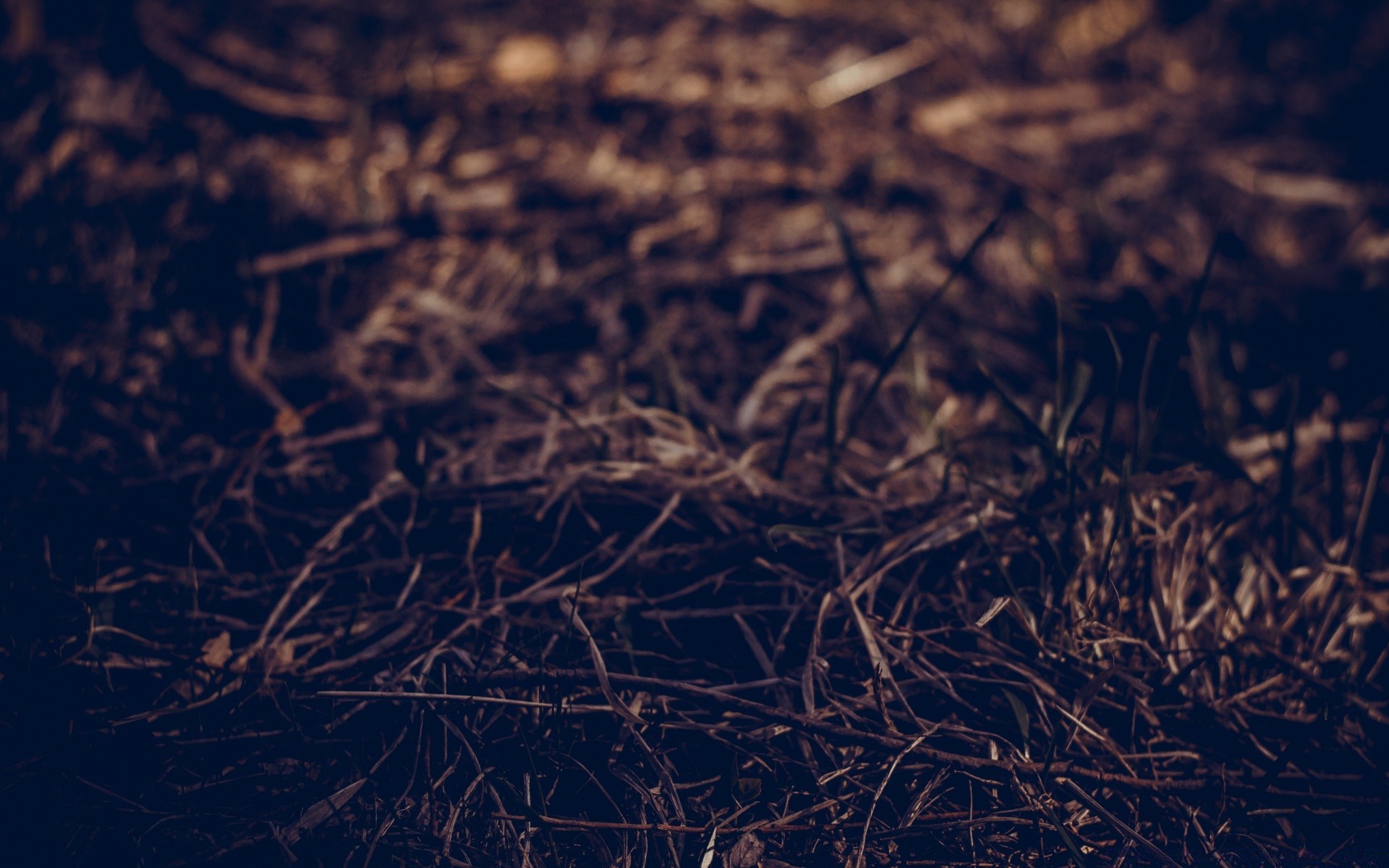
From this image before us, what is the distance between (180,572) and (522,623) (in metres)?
0.50

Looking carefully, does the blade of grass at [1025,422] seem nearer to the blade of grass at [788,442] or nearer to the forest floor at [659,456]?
the forest floor at [659,456]

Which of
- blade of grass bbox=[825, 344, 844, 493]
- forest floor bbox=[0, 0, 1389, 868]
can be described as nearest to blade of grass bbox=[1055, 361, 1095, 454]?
forest floor bbox=[0, 0, 1389, 868]

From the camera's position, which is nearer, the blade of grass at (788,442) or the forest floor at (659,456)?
the forest floor at (659,456)

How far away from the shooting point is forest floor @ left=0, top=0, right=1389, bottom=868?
0.93 m

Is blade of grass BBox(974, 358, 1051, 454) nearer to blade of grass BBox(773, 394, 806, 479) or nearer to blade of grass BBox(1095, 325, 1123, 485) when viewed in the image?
blade of grass BBox(1095, 325, 1123, 485)

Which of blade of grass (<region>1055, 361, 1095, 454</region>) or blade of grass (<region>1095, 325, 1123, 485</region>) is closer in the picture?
blade of grass (<region>1095, 325, 1123, 485</region>)

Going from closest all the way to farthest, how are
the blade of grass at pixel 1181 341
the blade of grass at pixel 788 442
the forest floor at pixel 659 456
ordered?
the forest floor at pixel 659 456, the blade of grass at pixel 1181 341, the blade of grass at pixel 788 442

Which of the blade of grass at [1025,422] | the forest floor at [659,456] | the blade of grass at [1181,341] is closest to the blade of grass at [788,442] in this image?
the forest floor at [659,456]

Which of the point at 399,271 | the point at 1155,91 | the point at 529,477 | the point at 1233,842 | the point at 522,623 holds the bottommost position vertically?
the point at 1233,842

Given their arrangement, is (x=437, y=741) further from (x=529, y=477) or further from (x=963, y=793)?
(x=963, y=793)

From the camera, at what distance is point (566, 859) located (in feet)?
2.88

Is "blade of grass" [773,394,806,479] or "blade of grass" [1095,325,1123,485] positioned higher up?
"blade of grass" [1095,325,1123,485]

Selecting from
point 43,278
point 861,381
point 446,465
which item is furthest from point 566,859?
point 43,278

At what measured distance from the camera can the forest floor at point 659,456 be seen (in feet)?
3.06
